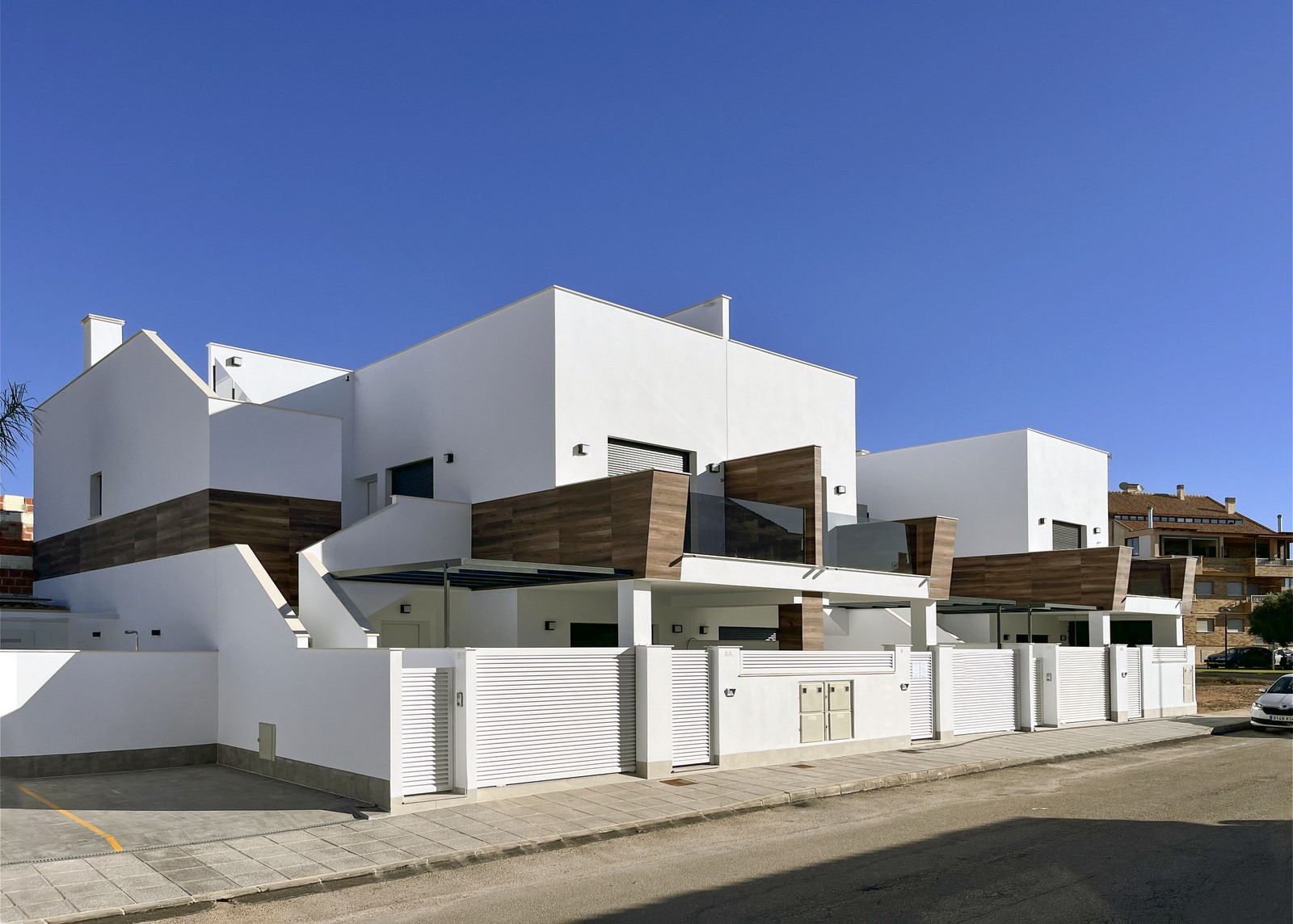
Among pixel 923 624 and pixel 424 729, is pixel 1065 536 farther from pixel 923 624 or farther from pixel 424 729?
pixel 424 729

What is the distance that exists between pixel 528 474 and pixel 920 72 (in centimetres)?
971

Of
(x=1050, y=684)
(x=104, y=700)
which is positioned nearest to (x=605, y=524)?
(x=104, y=700)

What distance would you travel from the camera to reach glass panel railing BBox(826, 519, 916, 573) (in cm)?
2009

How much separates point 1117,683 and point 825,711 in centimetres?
1198

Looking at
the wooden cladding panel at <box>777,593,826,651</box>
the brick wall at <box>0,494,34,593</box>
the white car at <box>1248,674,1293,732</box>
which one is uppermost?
the brick wall at <box>0,494,34,593</box>

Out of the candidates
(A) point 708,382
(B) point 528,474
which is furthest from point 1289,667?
(B) point 528,474

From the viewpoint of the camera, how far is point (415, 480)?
2216 cm

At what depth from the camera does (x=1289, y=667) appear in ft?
179

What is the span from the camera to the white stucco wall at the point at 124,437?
19453 millimetres

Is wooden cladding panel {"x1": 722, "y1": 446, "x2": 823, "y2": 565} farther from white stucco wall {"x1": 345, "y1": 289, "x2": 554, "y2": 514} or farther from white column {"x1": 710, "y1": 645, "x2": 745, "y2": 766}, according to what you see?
white stucco wall {"x1": 345, "y1": 289, "x2": 554, "y2": 514}

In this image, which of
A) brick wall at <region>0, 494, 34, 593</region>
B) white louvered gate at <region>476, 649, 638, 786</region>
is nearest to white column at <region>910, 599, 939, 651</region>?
white louvered gate at <region>476, 649, 638, 786</region>

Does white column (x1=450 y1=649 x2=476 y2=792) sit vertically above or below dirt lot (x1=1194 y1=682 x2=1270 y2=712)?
above

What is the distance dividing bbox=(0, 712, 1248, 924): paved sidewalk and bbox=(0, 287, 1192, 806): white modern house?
0.76 meters

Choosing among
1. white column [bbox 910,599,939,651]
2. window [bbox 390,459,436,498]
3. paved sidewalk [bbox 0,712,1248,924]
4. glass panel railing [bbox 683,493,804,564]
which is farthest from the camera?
white column [bbox 910,599,939,651]
